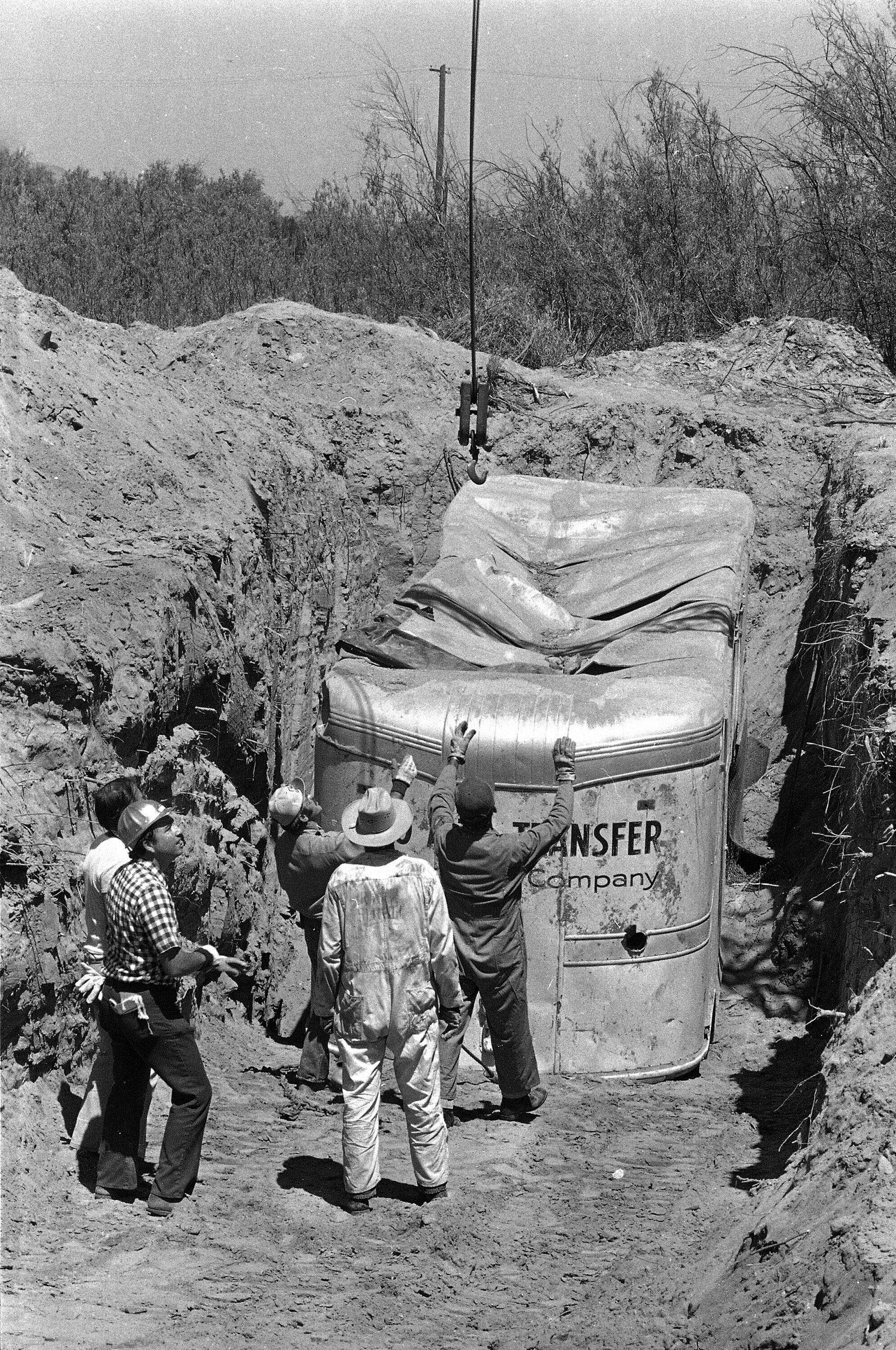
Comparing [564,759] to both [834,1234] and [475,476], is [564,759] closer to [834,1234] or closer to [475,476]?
[834,1234]

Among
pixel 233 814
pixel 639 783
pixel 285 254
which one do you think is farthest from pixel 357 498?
pixel 285 254

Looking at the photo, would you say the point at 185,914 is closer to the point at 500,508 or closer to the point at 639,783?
the point at 639,783

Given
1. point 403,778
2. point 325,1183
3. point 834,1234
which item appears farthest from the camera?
point 403,778

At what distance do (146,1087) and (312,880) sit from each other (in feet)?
4.75

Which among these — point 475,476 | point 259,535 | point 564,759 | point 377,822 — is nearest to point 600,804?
point 564,759

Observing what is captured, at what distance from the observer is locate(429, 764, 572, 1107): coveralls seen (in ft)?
18.0

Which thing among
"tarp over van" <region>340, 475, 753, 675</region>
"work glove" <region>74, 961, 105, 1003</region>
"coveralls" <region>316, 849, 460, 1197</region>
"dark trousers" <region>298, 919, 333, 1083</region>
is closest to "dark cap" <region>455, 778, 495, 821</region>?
"coveralls" <region>316, 849, 460, 1197</region>

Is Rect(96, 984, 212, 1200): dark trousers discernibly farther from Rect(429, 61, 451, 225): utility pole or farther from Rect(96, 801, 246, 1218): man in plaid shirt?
Rect(429, 61, 451, 225): utility pole

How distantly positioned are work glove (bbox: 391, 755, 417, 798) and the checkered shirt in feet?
4.77

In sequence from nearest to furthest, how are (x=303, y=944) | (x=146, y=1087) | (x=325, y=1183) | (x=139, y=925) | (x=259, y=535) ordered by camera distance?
(x=139, y=925) → (x=146, y=1087) → (x=325, y=1183) → (x=303, y=944) → (x=259, y=535)

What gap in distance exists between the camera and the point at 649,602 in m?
A: 8.17

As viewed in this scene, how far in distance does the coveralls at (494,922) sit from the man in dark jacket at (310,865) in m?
0.42

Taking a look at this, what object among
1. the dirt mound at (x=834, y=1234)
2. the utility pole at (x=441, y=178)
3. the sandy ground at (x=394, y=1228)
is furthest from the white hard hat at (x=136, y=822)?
the utility pole at (x=441, y=178)

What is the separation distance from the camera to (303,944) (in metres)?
7.44
